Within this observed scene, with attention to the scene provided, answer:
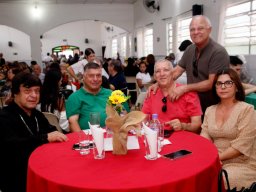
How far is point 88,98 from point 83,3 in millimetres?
9334

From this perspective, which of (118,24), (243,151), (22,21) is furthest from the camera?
(118,24)

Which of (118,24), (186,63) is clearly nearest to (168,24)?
(118,24)

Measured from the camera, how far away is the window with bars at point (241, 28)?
195 inches

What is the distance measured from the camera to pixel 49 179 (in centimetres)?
156

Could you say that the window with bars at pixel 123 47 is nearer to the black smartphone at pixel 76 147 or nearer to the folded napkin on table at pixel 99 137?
the black smartphone at pixel 76 147

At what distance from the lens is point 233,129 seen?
2283mm

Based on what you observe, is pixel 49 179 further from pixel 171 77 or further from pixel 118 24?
pixel 118 24

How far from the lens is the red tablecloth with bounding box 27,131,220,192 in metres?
1.48

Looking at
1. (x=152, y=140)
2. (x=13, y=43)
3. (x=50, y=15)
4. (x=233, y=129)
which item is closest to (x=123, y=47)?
(x=50, y=15)

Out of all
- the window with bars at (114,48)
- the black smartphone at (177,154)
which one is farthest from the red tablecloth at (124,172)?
the window with bars at (114,48)

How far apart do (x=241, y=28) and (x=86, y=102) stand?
11.9 feet

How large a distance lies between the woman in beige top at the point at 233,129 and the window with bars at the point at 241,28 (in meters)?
2.96

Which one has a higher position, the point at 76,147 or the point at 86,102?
the point at 86,102

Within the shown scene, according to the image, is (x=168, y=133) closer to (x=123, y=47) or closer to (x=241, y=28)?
(x=241, y=28)
